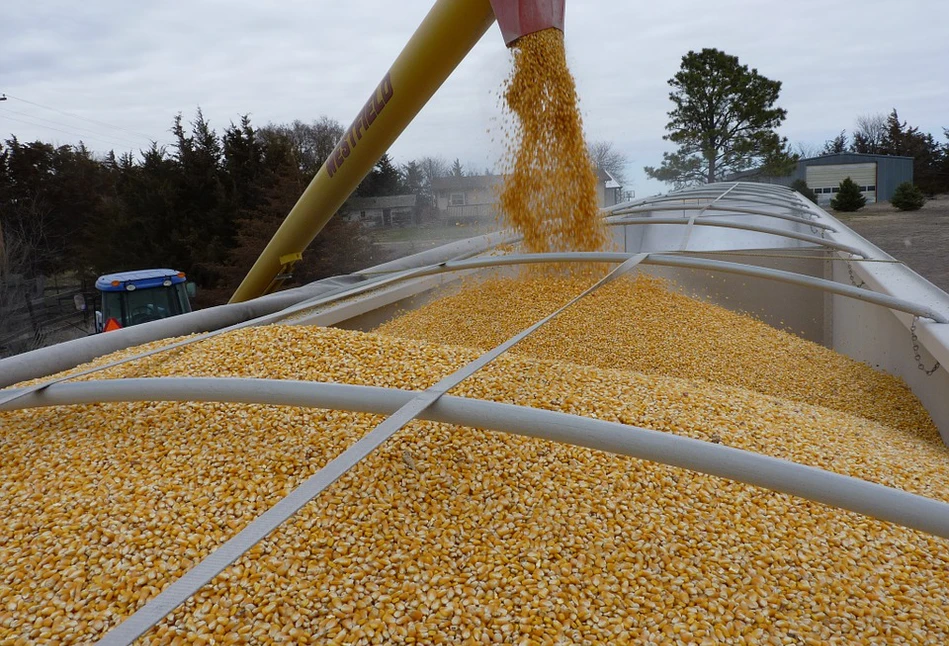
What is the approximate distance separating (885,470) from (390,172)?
14870 millimetres

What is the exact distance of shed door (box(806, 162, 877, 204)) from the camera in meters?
20.9

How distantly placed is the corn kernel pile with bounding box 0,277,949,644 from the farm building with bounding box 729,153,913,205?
68.1 feet

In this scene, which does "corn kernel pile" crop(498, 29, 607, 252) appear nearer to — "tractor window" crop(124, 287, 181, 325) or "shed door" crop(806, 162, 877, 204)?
"tractor window" crop(124, 287, 181, 325)

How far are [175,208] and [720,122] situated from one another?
55.1 feet

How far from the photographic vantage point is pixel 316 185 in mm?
5211

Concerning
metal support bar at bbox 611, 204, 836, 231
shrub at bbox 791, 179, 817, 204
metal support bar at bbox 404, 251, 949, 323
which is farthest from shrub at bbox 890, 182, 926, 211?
metal support bar at bbox 404, 251, 949, 323

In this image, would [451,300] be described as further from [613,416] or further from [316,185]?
[613,416]

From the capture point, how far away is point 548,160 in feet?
14.9

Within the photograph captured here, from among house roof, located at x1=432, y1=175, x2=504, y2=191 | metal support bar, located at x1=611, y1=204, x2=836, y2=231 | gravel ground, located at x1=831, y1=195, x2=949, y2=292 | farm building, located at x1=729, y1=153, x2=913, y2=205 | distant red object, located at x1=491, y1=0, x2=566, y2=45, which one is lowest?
gravel ground, located at x1=831, y1=195, x2=949, y2=292

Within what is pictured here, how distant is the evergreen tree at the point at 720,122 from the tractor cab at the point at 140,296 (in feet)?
57.4

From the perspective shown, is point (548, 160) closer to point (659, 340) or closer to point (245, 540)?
point (659, 340)

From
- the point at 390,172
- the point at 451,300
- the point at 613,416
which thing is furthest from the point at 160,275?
the point at 390,172

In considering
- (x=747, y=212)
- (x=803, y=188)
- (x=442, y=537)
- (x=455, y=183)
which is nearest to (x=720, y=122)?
(x=803, y=188)

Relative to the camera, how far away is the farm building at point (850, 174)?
20.1m
